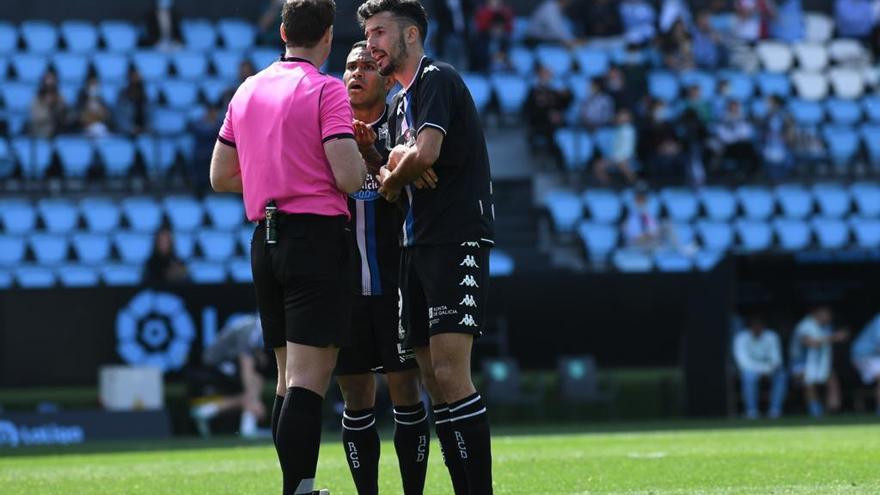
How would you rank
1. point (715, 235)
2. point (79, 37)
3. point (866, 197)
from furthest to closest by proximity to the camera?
1. point (79, 37)
2. point (866, 197)
3. point (715, 235)

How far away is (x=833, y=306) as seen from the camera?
2183 cm

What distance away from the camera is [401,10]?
24.9 feet

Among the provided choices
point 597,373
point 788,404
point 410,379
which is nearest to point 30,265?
point 597,373

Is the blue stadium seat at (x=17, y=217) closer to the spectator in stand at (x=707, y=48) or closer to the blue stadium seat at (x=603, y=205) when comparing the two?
the blue stadium seat at (x=603, y=205)

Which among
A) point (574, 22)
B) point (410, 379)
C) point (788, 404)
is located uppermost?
point (574, 22)

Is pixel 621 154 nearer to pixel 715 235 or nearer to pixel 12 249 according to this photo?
pixel 715 235

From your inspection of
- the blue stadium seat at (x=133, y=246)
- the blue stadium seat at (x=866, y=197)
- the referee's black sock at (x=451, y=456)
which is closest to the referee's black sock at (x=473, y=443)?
the referee's black sock at (x=451, y=456)

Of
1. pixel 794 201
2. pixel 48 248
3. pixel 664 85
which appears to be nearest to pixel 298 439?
pixel 48 248

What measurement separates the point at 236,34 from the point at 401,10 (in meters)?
18.1

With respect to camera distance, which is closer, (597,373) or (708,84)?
(597,373)

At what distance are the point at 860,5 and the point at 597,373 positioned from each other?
11.3 metres

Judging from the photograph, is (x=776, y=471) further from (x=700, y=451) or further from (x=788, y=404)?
(x=788, y=404)

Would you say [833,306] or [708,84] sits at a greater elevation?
[708,84]

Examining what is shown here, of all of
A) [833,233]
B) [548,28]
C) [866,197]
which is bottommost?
[833,233]
